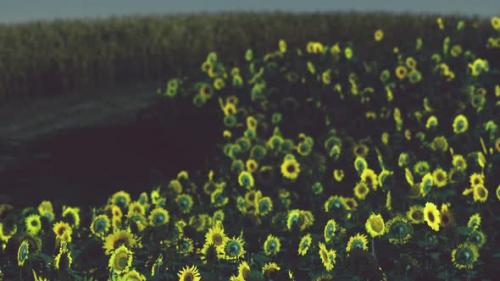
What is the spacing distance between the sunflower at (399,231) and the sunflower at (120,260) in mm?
1387

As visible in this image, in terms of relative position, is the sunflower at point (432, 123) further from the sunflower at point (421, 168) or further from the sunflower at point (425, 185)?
the sunflower at point (425, 185)

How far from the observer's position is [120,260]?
13.9 feet

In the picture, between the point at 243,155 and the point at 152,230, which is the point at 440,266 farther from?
the point at 243,155

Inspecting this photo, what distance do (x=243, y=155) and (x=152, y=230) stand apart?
313 centimetres

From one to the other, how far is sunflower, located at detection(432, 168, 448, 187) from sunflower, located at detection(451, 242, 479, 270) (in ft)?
4.71

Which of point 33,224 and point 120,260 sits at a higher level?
point 33,224

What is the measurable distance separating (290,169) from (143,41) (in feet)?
32.4

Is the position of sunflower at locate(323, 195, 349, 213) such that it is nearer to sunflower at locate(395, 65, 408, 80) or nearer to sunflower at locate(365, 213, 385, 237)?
sunflower at locate(365, 213, 385, 237)

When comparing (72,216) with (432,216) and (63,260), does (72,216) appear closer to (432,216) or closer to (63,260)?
(63,260)

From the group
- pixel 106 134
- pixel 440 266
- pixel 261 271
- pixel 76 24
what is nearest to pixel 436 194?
pixel 440 266

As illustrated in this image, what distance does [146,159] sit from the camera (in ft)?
32.3

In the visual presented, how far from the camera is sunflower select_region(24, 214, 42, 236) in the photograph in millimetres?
5094

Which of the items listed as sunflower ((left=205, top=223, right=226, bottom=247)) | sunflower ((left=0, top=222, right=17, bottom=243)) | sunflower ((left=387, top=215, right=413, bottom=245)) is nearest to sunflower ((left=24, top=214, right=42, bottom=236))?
sunflower ((left=0, top=222, right=17, bottom=243))

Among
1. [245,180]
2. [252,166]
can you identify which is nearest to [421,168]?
[245,180]
